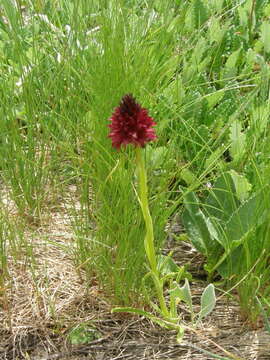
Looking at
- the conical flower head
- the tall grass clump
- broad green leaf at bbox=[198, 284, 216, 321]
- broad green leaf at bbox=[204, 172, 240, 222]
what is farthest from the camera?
broad green leaf at bbox=[204, 172, 240, 222]

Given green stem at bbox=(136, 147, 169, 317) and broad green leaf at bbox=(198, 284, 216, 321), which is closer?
green stem at bbox=(136, 147, 169, 317)

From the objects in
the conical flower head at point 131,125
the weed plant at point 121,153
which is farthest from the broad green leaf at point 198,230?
the conical flower head at point 131,125

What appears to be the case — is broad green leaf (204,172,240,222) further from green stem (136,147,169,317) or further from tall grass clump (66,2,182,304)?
green stem (136,147,169,317)

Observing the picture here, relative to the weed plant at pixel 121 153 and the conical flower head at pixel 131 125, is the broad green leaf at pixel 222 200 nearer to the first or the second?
the weed plant at pixel 121 153

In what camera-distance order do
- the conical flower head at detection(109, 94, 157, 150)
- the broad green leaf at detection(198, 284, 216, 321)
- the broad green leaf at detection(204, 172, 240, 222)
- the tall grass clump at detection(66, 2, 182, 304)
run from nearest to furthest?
the conical flower head at detection(109, 94, 157, 150) → the broad green leaf at detection(198, 284, 216, 321) → the tall grass clump at detection(66, 2, 182, 304) → the broad green leaf at detection(204, 172, 240, 222)

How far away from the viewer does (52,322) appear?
1638 millimetres

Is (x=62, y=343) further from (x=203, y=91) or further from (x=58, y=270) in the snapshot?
(x=203, y=91)

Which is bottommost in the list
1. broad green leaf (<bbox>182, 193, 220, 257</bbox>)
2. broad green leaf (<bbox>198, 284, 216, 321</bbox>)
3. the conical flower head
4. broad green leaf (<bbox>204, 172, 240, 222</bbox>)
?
broad green leaf (<bbox>198, 284, 216, 321</bbox>)

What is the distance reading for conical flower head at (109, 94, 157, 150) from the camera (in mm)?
1266

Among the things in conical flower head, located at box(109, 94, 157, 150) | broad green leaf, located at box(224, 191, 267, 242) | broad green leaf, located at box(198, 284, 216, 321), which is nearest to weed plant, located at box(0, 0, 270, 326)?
broad green leaf, located at box(224, 191, 267, 242)

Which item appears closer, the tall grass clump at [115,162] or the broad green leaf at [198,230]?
the tall grass clump at [115,162]

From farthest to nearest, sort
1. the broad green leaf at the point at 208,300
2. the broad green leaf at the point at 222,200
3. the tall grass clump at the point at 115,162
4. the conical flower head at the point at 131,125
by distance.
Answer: the broad green leaf at the point at 222,200
the tall grass clump at the point at 115,162
the broad green leaf at the point at 208,300
the conical flower head at the point at 131,125

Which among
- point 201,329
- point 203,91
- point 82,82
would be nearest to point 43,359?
point 201,329

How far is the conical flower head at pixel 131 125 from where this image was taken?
1.27 meters
